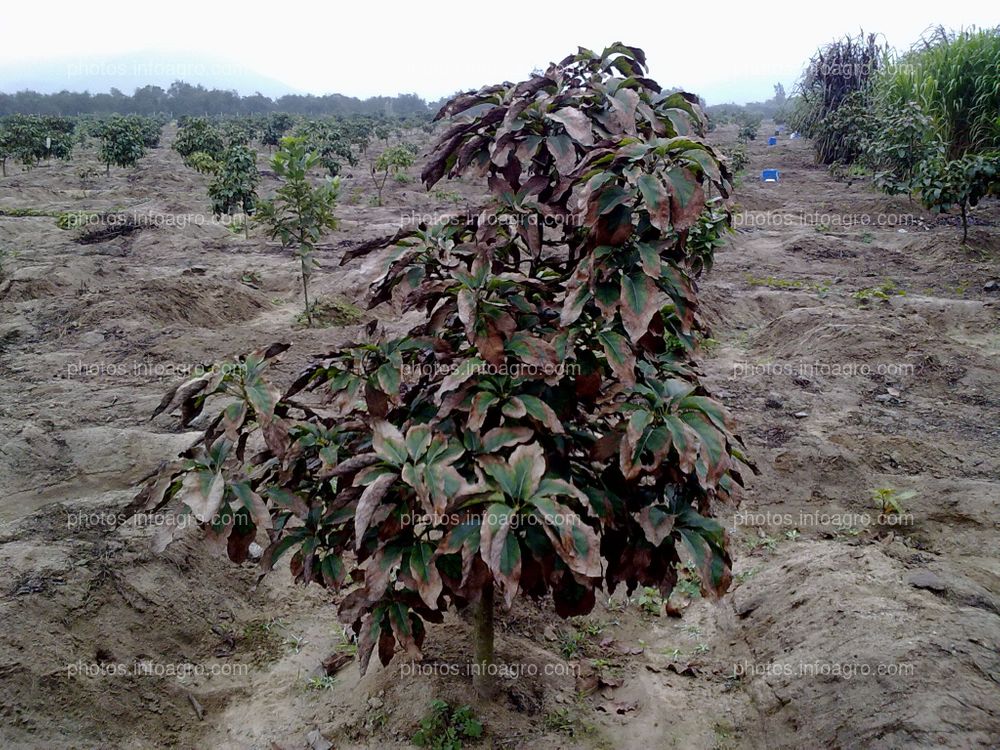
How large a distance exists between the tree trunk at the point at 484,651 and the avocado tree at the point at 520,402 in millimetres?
266

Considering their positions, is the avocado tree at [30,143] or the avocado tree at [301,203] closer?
the avocado tree at [301,203]

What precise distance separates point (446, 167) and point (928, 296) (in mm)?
7572

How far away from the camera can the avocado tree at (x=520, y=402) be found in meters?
1.59

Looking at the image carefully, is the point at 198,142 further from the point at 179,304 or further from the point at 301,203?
the point at 301,203

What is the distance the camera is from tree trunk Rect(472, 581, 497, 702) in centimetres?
242

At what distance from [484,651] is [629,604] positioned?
112 centimetres

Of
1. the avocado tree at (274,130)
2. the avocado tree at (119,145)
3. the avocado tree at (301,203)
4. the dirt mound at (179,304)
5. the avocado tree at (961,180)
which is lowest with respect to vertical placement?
the dirt mound at (179,304)

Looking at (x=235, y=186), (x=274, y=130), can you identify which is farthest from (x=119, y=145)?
(x=274, y=130)

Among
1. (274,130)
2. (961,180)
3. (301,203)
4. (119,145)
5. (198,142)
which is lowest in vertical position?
(301,203)

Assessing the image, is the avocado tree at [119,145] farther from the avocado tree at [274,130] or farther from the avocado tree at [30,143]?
the avocado tree at [274,130]

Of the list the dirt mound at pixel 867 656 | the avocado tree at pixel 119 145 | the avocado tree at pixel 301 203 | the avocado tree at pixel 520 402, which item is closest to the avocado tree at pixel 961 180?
the dirt mound at pixel 867 656

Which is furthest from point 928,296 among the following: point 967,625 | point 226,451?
point 226,451

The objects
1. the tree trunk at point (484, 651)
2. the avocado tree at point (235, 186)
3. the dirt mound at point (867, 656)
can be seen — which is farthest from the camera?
the avocado tree at point (235, 186)

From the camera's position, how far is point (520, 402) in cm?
173
